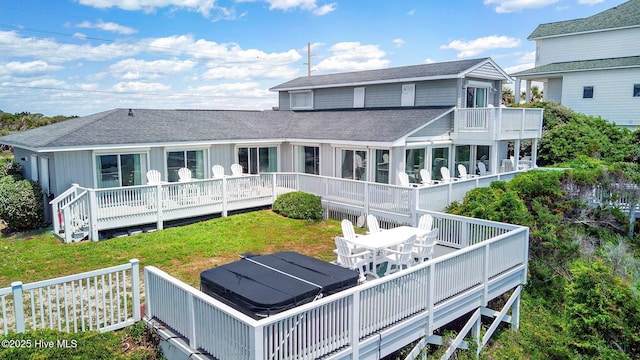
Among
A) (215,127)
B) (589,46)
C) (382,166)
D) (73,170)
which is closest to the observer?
(73,170)

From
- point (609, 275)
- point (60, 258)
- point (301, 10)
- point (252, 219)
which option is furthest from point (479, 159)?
point (301, 10)

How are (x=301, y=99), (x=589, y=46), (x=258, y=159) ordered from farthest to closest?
(x=589, y=46) → (x=301, y=99) → (x=258, y=159)

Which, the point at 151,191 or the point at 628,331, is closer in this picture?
the point at 628,331

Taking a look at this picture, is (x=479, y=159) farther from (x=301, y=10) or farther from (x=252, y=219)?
(x=301, y=10)

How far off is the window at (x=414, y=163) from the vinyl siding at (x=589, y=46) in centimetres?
2142

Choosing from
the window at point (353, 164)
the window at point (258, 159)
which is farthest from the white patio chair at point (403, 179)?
the window at point (258, 159)

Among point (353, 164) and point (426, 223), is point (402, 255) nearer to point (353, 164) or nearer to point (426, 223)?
point (426, 223)

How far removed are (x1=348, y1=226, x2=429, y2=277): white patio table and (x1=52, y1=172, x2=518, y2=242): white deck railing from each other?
8.12 feet

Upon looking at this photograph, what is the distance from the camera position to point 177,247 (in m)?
12.2

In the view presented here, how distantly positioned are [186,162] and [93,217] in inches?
195

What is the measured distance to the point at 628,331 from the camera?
7234 mm

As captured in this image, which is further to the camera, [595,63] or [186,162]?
[595,63]

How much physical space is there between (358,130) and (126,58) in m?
35.1

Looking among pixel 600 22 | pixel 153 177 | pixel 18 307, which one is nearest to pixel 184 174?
pixel 153 177
